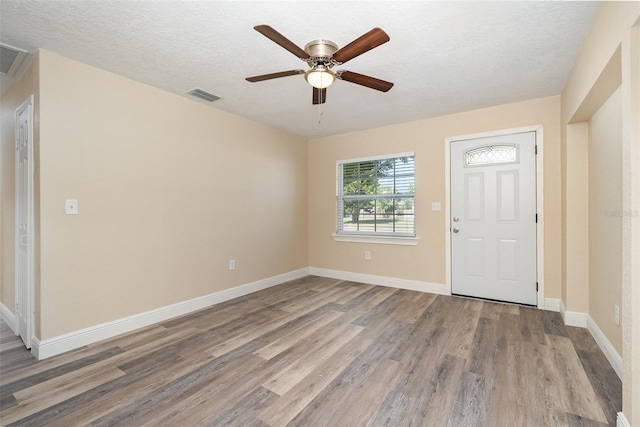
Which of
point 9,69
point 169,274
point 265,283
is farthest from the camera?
point 265,283

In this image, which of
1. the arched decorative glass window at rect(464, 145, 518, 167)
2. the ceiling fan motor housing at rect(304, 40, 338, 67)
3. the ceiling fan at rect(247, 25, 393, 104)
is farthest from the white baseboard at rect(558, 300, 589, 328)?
the ceiling fan motor housing at rect(304, 40, 338, 67)

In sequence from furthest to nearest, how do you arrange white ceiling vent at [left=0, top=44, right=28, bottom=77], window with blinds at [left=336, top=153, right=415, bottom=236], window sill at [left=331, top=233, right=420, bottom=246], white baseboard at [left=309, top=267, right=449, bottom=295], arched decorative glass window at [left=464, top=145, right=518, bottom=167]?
window with blinds at [left=336, top=153, right=415, bottom=236]
window sill at [left=331, top=233, right=420, bottom=246]
white baseboard at [left=309, top=267, right=449, bottom=295]
arched decorative glass window at [left=464, top=145, right=518, bottom=167]
white ceiling vent at [left=0, top=44, right=28, bottom=77]

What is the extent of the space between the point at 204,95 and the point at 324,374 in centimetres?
313

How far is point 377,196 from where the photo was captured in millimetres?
4680

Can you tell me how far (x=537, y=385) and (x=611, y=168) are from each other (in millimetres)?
1773

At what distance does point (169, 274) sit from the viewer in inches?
127

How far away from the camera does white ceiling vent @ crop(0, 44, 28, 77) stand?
2305 millimetres

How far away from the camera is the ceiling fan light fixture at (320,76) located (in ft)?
6.75

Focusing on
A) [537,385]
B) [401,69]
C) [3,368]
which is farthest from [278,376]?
[401,69]

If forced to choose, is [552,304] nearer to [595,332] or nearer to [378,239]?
[595,332]

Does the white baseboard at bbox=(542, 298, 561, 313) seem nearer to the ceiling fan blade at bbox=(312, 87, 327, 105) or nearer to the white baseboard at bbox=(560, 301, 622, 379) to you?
the white baseboard at bbox=(560, 301, 622, 379)

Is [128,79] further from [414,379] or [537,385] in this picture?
[537,385]

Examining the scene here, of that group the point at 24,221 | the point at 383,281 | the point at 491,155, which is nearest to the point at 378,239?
the point at 383,281

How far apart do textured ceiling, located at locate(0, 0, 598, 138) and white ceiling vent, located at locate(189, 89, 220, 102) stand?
9 cm
